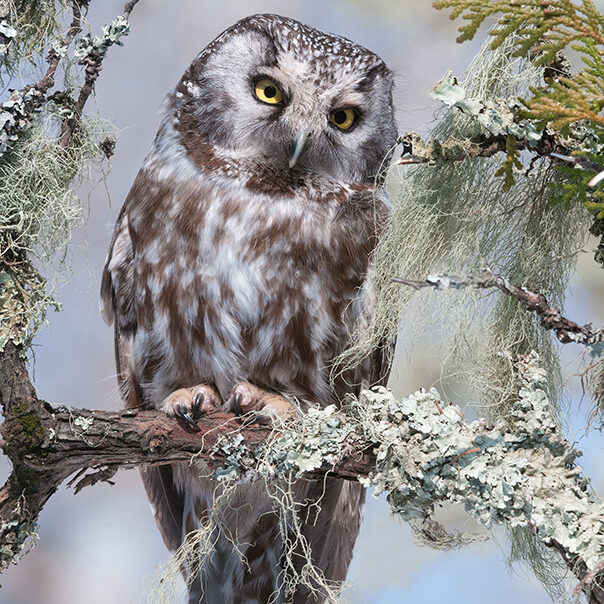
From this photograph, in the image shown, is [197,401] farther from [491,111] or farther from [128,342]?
[491,111]

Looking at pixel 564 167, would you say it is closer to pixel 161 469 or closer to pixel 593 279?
pixel 593 279

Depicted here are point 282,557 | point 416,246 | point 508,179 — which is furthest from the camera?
point 282,557

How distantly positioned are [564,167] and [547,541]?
0.56 meters

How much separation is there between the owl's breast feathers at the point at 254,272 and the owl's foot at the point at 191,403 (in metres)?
0.03

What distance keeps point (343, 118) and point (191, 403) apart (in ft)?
2.04

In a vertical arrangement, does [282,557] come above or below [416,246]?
below

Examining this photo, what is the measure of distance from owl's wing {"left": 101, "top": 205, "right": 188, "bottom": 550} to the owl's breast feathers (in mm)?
103

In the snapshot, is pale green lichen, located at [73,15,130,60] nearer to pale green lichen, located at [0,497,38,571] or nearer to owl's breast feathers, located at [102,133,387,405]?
owl's breast feathers, located at [102,133,387,405]

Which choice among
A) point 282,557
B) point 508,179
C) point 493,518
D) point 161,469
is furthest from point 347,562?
point 508,179

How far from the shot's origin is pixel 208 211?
165 centimetres

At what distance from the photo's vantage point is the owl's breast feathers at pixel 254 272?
1616 millimetres

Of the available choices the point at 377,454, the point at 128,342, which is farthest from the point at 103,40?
the point at 377,454

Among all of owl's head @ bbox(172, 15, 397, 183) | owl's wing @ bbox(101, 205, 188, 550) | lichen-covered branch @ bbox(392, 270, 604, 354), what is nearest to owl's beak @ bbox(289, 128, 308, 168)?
owl's head @ bbox(172, 15, 397, 183)

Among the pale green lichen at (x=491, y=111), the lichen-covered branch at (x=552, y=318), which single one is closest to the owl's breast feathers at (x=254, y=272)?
the pale green lichen at (x=491, y=111)
